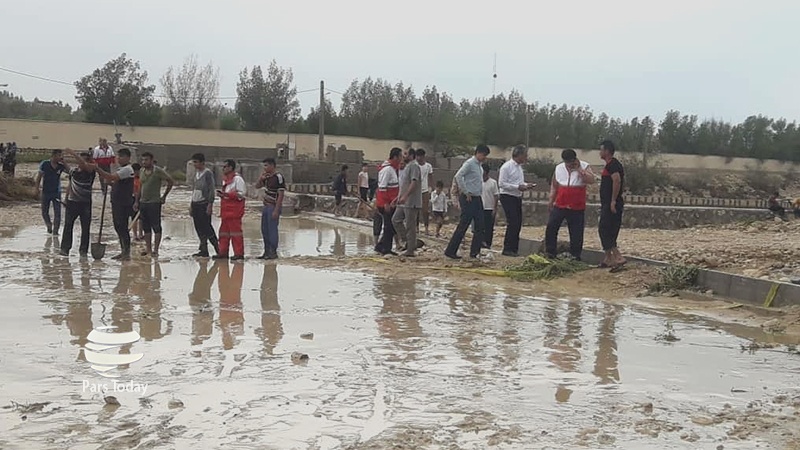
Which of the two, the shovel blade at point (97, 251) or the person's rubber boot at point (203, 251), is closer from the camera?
the shovel blade at point (97, 251)

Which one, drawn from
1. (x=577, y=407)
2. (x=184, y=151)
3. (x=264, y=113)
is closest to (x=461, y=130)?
(x=264, y=113)

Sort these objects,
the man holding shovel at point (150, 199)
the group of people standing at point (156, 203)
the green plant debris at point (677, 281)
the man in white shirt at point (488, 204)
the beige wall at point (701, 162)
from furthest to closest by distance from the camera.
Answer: the beige wall at point (701, 162) → the man in white shirt at point (488, 204) → the man holding shovel at point (150, 199) → the group of people standing at point (156, 203) → the green plant debris at point (677, 281)

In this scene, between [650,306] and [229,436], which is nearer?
[229,436]

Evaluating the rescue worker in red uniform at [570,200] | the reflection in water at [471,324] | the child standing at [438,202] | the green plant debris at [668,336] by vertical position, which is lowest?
the reflection in water at [471,324]

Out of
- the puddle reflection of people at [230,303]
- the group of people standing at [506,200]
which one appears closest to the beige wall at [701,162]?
the group of people standing at [506,200]

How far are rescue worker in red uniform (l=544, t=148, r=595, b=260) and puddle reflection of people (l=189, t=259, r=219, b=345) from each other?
4.16 m

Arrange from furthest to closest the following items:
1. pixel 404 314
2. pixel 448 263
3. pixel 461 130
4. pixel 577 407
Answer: pixel 461 130
pixel 448 263
pixel 404 314
pixel 577 407

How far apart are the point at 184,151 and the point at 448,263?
30.0m

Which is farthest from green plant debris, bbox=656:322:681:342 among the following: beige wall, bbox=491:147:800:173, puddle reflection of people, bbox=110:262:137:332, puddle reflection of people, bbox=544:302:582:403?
beige wall, bbox=491:147:800:173

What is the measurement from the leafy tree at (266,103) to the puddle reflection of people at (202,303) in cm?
5566

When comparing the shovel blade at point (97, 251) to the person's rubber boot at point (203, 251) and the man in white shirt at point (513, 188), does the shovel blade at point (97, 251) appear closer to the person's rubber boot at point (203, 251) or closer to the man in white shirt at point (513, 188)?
the person's rubber boot at point (203, 251)

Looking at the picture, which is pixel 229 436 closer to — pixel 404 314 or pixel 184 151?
pixel 404 314

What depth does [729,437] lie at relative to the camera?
14.9ft

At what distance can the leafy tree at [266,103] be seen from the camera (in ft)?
217
